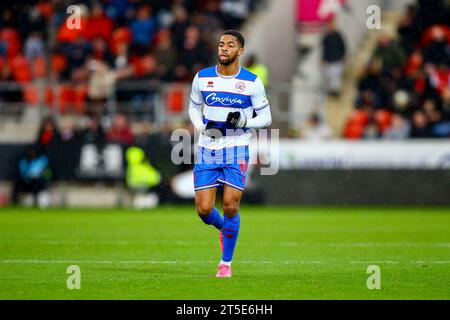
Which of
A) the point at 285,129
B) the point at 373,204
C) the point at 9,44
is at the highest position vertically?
the point at 9,44

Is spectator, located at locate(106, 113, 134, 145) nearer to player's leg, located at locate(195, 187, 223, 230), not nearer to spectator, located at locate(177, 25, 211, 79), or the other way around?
spectator, located at locate(177, 25, 211, 79)

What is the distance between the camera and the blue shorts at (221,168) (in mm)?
11633

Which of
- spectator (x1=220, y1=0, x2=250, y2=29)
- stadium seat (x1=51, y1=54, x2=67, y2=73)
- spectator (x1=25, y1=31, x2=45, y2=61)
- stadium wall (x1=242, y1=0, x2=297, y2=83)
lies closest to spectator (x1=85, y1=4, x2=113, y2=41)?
stadium seat (x1=51, y1=54, x2=67, y2=73)

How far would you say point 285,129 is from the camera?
2516cm

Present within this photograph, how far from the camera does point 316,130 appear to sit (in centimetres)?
2430

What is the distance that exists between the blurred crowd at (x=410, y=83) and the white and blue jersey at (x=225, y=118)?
13.2 meters

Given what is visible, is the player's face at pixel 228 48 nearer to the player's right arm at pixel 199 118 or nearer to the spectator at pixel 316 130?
the player's right arm at pixel 199 118

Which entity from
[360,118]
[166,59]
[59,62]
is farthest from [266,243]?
[59,62]

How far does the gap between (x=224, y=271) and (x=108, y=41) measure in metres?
16.2

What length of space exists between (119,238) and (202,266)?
13.7 feet

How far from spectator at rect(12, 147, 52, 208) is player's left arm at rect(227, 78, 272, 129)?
13014mm

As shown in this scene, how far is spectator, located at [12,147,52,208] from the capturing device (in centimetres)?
2408
